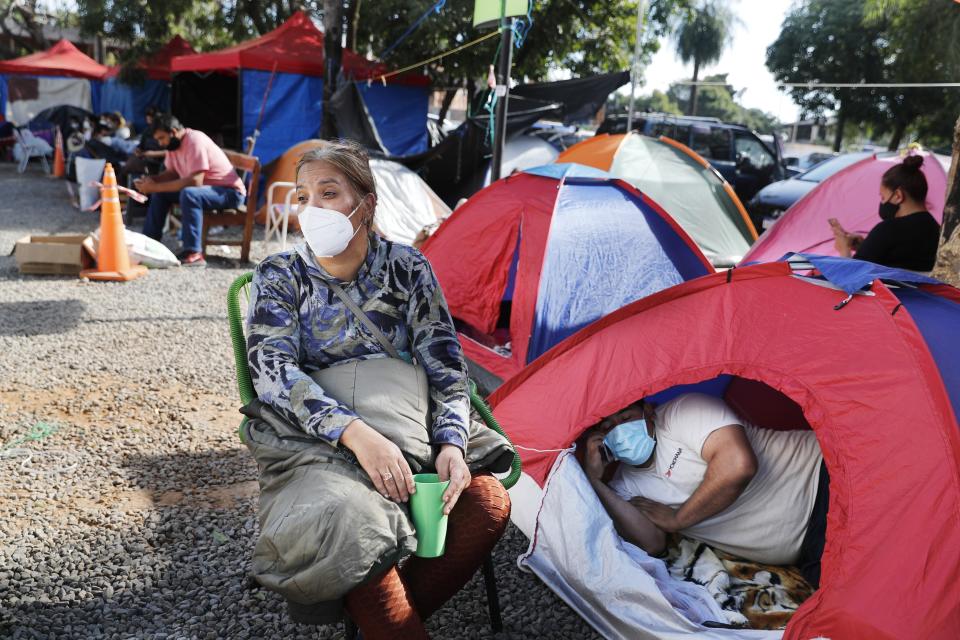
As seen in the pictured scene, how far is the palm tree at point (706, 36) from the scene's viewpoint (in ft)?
Result: 127

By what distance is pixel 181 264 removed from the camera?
23.5 feet

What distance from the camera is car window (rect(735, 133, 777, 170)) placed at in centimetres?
1171

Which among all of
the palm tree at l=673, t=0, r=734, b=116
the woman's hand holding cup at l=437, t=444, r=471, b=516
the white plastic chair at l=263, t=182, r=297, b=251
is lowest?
the woman's hand holding cup at l=437, t=444, r=471, b=516

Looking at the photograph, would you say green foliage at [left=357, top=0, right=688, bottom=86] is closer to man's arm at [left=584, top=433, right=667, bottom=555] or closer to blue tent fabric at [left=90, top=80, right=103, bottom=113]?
blue tent fabric at [left=90, top=80, right=103, bottom=113]

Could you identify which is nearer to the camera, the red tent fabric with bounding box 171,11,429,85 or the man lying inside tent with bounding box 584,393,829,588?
the man lying inside tent with bounding box 584,393,829,588

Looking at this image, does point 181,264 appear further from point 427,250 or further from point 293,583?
point 293,583

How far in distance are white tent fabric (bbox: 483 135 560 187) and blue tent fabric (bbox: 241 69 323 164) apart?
2.97 m

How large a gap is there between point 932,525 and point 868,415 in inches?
12.7

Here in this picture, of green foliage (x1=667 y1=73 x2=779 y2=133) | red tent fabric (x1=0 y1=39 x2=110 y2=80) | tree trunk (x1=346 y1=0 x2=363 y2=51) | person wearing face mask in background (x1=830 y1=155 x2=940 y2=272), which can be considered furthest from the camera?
green foliage (x1=667 y1=73 x2=779 y2=133)

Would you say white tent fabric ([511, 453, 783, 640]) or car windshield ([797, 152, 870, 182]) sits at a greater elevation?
car windshield ([797, 152, 870, 182])

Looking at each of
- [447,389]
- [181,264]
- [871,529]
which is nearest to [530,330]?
[447,389]

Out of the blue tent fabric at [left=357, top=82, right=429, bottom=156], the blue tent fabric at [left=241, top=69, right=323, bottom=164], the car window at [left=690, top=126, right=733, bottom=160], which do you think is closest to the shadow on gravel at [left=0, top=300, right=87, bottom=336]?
the blue tent fabric at [left=241, top=69, right=323, bottom=164]

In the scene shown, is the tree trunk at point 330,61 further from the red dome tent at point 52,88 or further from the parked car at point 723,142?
the red dome tent at point 52,88

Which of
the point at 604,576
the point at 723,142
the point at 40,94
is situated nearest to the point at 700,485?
the point at 604,576
